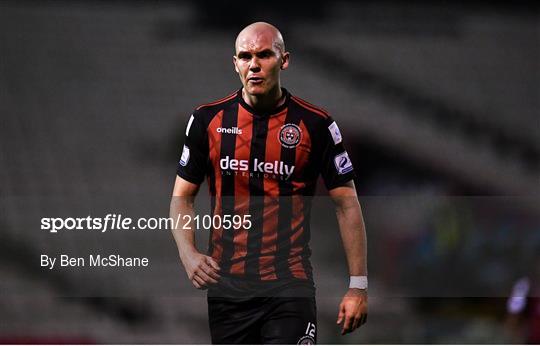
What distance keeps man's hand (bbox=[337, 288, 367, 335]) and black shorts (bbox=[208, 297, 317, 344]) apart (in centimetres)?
15

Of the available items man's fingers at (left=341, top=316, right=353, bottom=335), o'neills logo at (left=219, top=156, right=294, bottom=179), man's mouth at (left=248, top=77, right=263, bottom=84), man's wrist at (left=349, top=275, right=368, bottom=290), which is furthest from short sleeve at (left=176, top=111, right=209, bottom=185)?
man's fingers at (left=341, top=316, right=353, bottom=335)

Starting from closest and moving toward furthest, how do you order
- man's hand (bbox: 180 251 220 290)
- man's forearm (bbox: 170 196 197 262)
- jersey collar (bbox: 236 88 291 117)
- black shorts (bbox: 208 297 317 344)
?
1. black shorts (bbox: 208 297 317 344)
2. man's hand (bbox: 180 251 220 290)
3. man's forearm (bbox: 170 196 197 262)
4. jersey collar (bbox: 236 88 291 117)

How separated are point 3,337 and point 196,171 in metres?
2.15

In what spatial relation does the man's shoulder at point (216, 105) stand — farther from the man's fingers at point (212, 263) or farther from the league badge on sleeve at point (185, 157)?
the man's fingers at point (212, 263)

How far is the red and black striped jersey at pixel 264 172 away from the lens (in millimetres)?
4094

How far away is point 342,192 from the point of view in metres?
4.18

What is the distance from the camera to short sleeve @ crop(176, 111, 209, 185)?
4246 millimetres

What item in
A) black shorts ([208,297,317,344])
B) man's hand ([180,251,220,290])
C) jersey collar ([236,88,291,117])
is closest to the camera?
black shorts ([208,297,317,344])

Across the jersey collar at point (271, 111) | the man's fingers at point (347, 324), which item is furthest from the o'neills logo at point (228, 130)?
the man's fingers at point (347, 324)

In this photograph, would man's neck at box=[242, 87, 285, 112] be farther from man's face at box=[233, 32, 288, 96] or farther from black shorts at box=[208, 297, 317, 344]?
black shorts at box=[208, 297, 317, 344]

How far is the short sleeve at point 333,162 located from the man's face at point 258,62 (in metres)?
0.38

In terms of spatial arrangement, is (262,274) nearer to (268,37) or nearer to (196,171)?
(196,171)

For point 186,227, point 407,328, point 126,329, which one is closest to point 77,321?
point 126,329

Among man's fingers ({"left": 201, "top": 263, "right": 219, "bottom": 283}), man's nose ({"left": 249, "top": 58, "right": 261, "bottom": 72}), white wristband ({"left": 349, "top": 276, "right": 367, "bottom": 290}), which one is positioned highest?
man's nose ({"left": 249, "top": 58, "right": 261, "bottom": 72})
